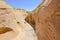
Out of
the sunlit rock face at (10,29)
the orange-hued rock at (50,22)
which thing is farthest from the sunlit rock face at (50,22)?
the sunlit rock face at (10,29)

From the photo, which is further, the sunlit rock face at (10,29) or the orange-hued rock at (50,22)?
the orange-hued rock at (50,22)

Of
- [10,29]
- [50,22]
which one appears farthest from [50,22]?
[10,29]

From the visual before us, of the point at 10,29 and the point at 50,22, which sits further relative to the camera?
the point at 50,22

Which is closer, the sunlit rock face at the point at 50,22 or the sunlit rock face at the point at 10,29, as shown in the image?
the sunlit rock face at the point at 10,29

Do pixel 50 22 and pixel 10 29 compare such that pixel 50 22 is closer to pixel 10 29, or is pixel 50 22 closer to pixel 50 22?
pixel 50 22

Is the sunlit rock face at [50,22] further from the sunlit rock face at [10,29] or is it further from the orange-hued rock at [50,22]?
the sunlit rock face at [10,29]

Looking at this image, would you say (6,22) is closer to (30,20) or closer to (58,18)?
(58,18)

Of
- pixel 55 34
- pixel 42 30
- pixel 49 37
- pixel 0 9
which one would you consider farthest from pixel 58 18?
pixel 0 9

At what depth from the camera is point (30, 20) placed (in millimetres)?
4832

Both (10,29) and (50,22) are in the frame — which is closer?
(10,29)

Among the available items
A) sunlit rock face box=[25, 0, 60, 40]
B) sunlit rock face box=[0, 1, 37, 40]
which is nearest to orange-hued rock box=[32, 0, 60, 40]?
sunlit rock face box=[25, 0, 60, 40]

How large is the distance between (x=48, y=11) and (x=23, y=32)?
0.70 m

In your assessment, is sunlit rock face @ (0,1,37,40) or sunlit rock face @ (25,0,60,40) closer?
sunlit rock face @ (0,1,37,40)

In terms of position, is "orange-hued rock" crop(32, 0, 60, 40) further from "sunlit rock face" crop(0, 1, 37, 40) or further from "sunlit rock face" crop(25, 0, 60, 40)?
"sunlit rock face" crop(0, 1, 37, 40)
